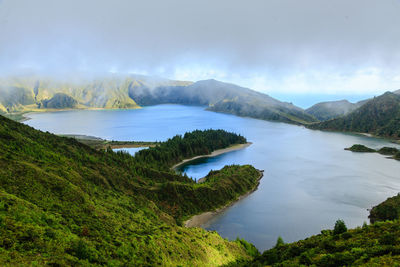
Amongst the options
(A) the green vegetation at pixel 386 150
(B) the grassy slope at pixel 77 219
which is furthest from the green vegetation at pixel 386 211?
(A) the green vegetation at pixel 386 150

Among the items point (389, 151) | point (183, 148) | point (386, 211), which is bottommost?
point (386, 211)

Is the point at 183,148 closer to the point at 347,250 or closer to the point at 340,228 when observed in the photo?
the point at 340,228

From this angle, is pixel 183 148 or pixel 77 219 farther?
pixel 183 148

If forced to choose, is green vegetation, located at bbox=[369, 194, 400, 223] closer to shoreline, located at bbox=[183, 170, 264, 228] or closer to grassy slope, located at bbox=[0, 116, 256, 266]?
shoreline, located at bbox=[183, 170, 264, 228]

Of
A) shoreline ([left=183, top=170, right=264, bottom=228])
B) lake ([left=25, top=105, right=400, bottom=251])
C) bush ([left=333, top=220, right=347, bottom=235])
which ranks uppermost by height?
bush ([left=333, top=220, right=347, bottom=235])

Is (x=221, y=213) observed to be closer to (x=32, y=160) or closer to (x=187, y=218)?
(x=187, y=218)

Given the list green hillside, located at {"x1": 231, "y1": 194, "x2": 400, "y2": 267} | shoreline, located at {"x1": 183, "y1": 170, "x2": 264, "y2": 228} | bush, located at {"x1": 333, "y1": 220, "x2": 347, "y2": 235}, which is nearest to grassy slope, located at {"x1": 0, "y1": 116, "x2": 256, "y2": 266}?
shoreline, located at {"x1": 183, "y1": 170, "x2": 264, "y2": 228}

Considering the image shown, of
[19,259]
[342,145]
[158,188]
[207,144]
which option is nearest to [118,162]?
[158,188]

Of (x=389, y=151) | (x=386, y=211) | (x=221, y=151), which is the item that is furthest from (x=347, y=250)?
(x=389, y=151)
